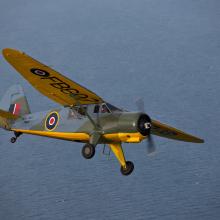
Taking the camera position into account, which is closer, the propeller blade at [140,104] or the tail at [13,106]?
the propeller blade at [140,104]

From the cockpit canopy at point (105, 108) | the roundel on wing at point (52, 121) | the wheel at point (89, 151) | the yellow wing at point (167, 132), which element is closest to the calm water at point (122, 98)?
the yellow wing at point (167, 132)

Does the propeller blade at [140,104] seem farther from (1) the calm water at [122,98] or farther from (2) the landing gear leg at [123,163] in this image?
(1) the calm water at [122,98]

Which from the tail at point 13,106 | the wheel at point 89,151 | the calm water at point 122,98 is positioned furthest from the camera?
the calm water at point 122,98

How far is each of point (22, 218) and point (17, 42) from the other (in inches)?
889

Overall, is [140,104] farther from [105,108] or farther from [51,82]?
[51,82]

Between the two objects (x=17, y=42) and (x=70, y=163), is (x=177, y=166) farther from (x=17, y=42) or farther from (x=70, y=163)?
(x=17, y=42)

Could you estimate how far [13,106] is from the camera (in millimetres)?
24203

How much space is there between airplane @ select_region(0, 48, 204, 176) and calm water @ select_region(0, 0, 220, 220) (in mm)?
37216

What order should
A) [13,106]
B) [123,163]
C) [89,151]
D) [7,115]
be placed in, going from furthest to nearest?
1. [13,106]
2. [7,115]
3. [123,163]
4. [89,151]

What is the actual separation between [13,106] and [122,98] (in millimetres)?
39965

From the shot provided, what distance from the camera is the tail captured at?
22.5 metres

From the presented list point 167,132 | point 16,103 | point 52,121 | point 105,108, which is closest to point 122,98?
point 16,103

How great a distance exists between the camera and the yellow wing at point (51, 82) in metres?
16.8

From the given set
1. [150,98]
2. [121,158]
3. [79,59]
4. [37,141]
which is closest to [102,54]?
[79,59]
